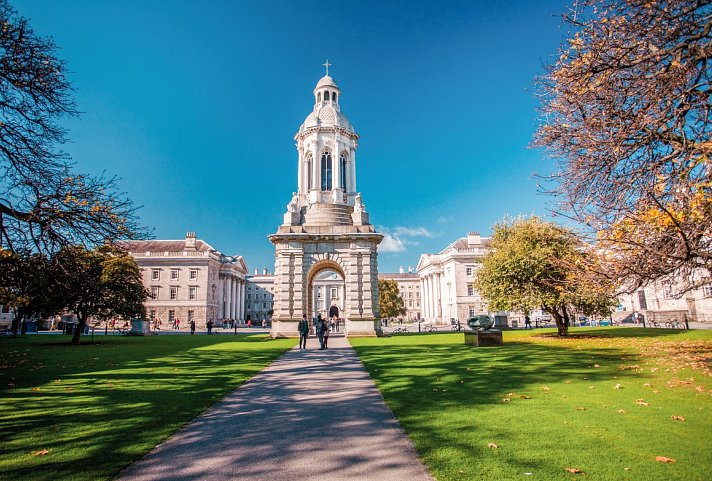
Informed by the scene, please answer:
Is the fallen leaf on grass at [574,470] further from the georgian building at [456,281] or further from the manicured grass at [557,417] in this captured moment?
the georgian building at [456,281]

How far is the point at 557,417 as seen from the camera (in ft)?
22.7

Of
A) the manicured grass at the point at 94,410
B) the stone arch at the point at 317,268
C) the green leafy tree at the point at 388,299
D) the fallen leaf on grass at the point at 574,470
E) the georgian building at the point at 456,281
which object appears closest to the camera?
the fallen leaf on grass at the point at 574,470

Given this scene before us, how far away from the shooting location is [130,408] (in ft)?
26.1

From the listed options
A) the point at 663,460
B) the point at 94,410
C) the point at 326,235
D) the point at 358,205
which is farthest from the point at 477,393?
the point at 358,205

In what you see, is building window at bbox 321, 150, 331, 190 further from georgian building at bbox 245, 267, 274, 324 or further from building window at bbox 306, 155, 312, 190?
georgian building at bbox 245, 267, 274, 324

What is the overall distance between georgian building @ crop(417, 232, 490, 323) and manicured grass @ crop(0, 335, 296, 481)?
2203 inches

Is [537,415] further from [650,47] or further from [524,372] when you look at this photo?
[650,47]

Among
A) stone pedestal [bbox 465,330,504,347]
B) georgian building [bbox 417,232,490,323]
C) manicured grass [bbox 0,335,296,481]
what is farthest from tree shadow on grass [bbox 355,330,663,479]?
georgian building [bbox 417,232,490,323]

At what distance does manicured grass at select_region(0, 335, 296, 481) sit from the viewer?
5.14 m

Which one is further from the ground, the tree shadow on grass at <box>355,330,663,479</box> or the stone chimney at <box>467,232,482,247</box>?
the stone chimney at <box>467,232,482,247</box>

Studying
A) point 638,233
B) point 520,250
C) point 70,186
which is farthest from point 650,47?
point 520,250

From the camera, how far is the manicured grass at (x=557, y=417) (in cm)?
484

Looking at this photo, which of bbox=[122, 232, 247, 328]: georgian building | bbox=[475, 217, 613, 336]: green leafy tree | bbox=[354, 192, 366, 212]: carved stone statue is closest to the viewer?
bbox=[475, 217, 613, 336]: green leafy tree

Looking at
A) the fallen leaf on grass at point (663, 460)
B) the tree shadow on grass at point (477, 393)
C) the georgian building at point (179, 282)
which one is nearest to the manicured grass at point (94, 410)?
the tree shadow on grass at point (477, 393)
